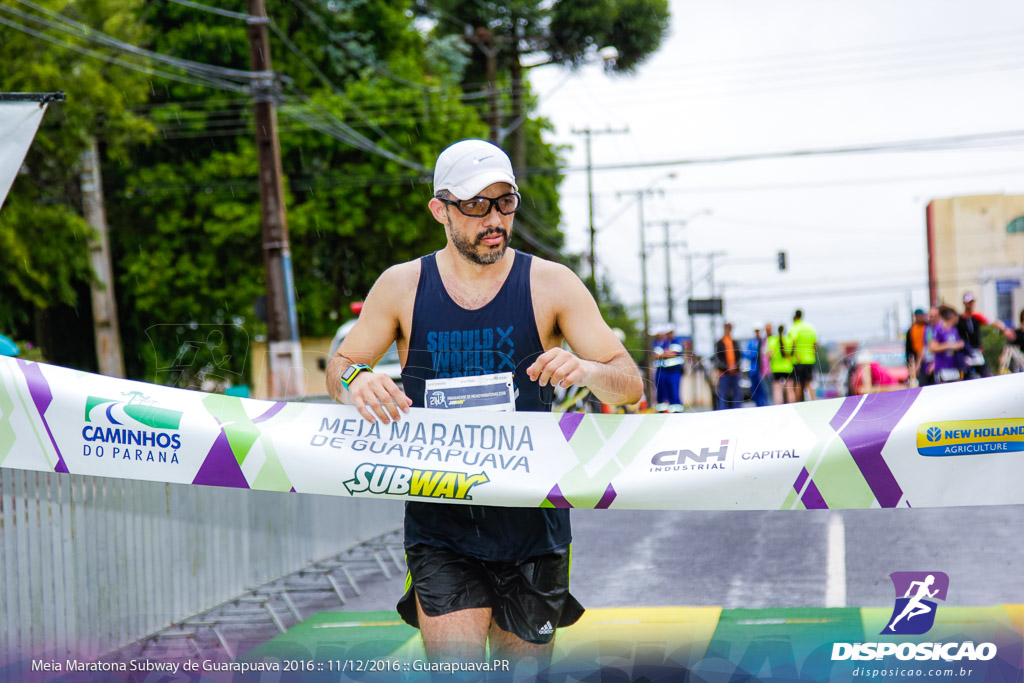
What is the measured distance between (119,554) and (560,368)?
3.58 m

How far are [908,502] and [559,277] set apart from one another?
4.34 ft

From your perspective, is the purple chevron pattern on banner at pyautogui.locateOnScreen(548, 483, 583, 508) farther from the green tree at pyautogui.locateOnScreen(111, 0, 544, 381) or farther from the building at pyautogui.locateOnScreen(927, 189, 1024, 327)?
the green tree at pyautogui.locateOnScreen(111, 0, 544, 381)

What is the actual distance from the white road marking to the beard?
398cm

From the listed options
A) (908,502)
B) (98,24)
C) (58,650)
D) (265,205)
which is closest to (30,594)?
(58,650)

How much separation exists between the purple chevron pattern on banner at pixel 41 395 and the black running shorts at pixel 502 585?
4.56ft

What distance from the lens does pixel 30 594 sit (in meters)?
5.02

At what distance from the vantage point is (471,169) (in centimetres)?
348

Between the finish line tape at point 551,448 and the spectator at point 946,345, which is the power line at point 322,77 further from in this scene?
the finish line tape at point 551,448

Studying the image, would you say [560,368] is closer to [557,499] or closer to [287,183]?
[557,499]

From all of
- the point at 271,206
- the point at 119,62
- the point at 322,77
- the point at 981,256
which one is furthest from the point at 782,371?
the point at 322,77

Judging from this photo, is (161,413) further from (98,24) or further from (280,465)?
(98,24)

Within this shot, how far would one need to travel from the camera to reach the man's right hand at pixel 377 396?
3516mm

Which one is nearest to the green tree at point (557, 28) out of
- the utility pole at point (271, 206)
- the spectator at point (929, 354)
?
the utility pole at point (271, 206)

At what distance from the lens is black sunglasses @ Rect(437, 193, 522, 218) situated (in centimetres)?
350
